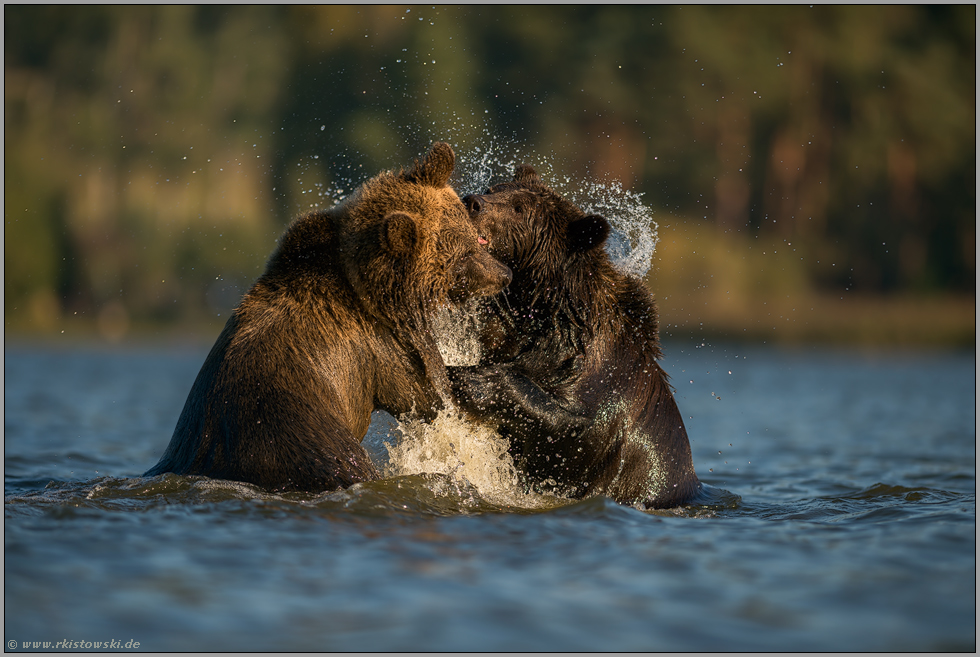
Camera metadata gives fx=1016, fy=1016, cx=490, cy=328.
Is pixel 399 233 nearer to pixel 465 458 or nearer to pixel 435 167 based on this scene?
pixel 435 167

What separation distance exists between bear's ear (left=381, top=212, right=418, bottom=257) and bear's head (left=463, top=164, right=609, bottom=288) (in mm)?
1365

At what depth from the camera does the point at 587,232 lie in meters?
7.25

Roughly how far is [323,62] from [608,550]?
2331 inches

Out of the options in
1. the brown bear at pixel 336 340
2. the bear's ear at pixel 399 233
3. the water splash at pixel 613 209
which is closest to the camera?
the brown bear at pixel 336 340

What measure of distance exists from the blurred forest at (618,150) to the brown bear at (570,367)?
110 feet

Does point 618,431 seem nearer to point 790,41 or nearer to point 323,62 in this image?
point 790,41

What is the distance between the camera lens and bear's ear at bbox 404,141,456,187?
5953 millimetres

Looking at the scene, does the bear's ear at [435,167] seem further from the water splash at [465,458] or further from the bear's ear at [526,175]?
the bear's ear at [526,175]

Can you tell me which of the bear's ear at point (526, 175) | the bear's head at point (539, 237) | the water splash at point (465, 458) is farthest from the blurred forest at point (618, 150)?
the water splash at point (465, 458)

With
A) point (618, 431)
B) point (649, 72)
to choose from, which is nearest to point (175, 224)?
point (649, 72)

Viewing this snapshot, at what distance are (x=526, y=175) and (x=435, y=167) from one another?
1.81 meters

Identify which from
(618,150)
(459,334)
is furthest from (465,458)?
(618,150)

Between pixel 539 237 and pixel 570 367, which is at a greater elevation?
pixel 539 237

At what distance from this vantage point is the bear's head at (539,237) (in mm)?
7180
